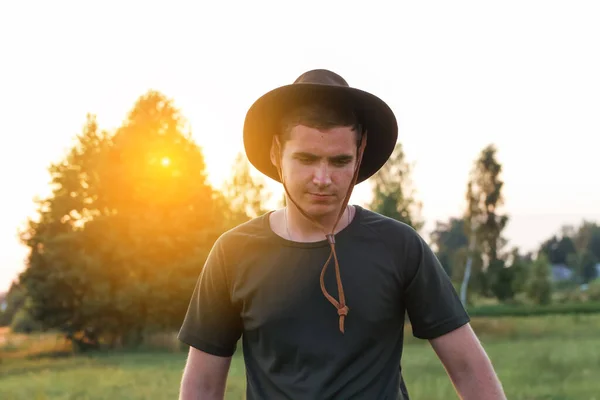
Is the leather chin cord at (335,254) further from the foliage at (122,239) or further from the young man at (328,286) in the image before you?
the foliage at (122,239)

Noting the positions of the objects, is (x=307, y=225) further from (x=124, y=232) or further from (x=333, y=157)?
(x=124, y=232)

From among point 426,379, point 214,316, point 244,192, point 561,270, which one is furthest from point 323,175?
point 561,270

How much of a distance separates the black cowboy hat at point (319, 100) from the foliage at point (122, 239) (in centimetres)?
3582

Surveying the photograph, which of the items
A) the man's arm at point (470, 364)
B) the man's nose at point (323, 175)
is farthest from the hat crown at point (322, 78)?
the man's arm at point (470, 364)

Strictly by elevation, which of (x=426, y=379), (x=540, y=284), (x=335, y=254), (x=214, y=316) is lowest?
(x=426, y=379)

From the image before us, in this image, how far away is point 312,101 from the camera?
3.22m

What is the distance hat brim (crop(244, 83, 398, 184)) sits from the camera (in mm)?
3225

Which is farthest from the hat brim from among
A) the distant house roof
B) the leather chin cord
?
the distant house roof

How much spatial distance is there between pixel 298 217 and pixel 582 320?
49651 mm

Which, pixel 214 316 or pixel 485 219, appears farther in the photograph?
pixel 485 219

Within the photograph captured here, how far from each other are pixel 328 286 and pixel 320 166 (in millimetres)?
449

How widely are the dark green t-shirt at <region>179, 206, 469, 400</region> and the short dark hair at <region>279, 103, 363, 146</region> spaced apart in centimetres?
36

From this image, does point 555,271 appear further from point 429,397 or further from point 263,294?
point 263,294

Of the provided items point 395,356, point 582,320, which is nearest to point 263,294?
point 395,356
